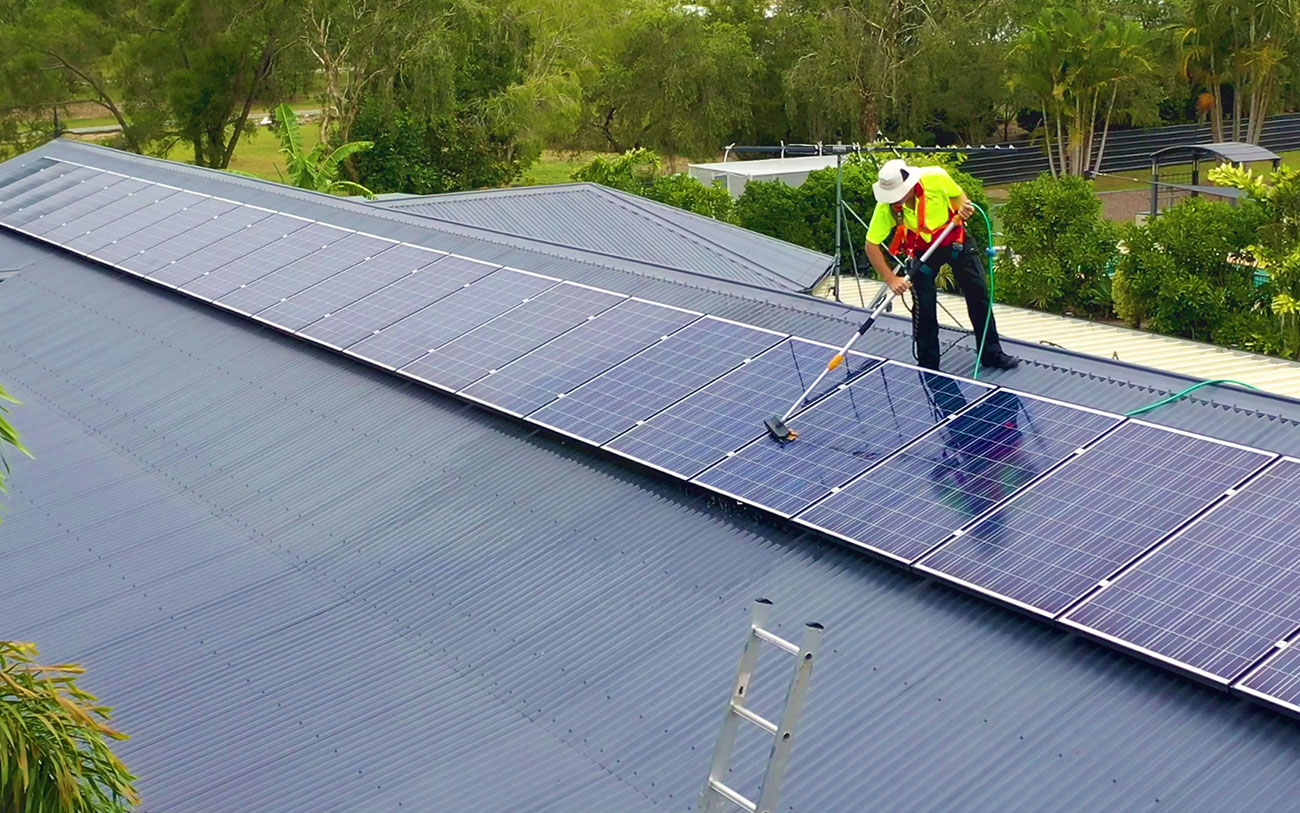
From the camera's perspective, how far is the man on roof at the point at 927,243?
11.4m

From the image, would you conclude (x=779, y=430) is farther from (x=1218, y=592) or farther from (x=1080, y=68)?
(x=1080, y=68)

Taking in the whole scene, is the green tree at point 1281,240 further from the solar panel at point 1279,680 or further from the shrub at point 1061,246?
the solar panel at point 1279,680

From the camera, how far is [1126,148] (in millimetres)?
72188

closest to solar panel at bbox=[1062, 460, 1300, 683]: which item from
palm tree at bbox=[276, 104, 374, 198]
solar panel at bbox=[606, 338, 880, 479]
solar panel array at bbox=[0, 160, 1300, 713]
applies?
solar panel array at bbox=[0, 160, 1300, 713]

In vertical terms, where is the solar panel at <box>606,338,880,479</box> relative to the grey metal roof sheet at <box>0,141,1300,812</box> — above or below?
above

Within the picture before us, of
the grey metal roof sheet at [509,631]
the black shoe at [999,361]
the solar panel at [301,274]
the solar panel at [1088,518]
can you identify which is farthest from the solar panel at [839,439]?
the solar panel at [301,274]

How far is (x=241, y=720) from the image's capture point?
957cm

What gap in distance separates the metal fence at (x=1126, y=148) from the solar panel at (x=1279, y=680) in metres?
63.6

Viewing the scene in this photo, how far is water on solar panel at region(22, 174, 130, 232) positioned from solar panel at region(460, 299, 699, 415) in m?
12.9

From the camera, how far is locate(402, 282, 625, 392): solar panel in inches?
563

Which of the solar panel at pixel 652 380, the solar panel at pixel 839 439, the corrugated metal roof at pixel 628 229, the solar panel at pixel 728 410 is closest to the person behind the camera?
the solar panel at pixel 839 439

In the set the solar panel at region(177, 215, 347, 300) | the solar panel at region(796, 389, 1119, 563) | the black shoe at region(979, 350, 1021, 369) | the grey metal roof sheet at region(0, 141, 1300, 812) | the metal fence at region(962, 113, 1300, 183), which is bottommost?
the metal fence at region(962, 113, 1300, 183)

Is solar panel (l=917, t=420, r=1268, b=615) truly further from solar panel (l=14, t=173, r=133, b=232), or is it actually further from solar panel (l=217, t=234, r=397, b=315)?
solar panel (l=14, t=173, r=133, b=232)

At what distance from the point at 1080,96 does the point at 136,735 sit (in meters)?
59.1
